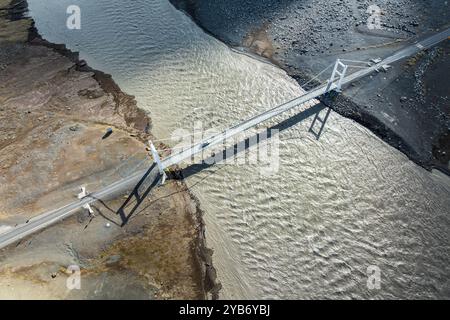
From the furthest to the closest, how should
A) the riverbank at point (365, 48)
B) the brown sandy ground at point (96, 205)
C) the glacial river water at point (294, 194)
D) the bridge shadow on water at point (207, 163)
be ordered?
the riverbank at point (365, 48), the bridge shadow on water at point (207, 163), the glacial river water at point (294, 194), the brown sandy ground at point (96, 205)

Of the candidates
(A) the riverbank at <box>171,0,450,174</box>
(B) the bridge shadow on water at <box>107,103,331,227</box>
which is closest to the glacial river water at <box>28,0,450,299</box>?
(B) the bridge shadow on water at <box>107,103,331,227</box>

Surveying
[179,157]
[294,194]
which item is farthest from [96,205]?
[294,194]

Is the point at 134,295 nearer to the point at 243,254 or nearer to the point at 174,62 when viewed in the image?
the point at 243,254

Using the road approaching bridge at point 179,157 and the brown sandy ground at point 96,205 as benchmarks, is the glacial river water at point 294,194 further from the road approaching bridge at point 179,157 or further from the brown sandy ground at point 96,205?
the brown sandy ground at point 96,205

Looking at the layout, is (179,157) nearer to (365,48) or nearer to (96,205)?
(96,205)

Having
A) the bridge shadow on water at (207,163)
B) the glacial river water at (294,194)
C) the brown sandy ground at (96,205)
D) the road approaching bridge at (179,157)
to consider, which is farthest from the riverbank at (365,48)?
the brown sandy ground at (96,205)
